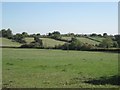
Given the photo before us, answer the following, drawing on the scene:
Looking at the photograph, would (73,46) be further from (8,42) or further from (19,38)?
(19,38)

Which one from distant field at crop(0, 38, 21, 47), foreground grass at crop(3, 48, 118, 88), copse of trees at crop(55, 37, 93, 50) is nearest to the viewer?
foreground grass at crop(3, 48, 118, 88)

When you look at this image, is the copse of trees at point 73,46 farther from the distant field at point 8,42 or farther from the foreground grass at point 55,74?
the foreground grass at point 55,74

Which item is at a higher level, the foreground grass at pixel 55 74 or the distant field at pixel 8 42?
the distant field at pixel 8 42

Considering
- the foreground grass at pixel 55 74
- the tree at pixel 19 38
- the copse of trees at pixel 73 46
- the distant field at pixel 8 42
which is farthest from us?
the tree at pixel 19 38

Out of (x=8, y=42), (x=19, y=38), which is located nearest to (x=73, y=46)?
(x=8, y=42)

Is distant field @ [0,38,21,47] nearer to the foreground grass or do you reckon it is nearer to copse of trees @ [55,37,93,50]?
copse of trees @ [55,37,93,50]

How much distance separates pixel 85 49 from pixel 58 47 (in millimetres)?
12886

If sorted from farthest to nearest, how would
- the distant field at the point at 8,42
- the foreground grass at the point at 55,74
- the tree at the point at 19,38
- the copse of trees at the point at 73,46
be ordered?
the tree at the point at 19,38 → the distant field at the point at 8,42 → the copse of trees at the point at 73,46 → the foreground grass at the point at 55,74

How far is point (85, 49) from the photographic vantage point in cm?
10825

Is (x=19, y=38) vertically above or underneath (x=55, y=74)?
above

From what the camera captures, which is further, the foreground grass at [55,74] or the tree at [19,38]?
the tree at [19,38]

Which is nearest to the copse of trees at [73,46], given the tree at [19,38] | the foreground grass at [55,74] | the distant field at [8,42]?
the distant field at [8,42]

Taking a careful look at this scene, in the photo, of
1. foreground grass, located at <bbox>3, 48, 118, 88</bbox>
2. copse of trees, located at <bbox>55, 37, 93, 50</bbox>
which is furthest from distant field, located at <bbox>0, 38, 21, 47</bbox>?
foreground grass, located at <bbox>3, 48, 118, 88</bbox>

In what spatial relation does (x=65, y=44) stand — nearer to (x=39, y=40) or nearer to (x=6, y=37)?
(x=39, y=40)
